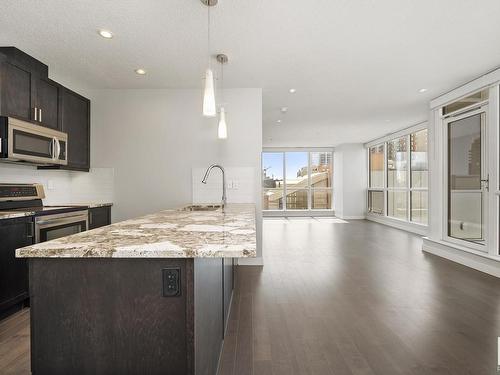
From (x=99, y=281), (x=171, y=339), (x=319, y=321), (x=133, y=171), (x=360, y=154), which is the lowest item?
(x=319, y=321)

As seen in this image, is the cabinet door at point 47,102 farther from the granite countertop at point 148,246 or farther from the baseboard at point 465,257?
the baseboard at point 465,257

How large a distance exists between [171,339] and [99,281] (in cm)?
35

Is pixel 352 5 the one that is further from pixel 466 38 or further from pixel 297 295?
pixel 297 295

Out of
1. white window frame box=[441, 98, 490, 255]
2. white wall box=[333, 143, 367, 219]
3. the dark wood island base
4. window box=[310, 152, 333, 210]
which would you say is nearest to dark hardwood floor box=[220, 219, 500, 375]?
white window frame box=[441, 98, 490, 255]

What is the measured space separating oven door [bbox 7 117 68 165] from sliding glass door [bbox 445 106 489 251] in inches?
214

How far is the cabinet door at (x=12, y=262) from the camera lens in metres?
2.30

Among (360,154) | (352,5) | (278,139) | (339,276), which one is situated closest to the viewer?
(352,5)

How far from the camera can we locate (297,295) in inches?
111

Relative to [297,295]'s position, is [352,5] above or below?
above

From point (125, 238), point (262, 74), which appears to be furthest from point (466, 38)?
point (125, 238)

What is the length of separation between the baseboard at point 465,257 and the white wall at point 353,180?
474 cm

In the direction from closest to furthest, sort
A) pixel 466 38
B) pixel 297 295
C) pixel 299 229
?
pixel 466 38 → pixel 297 295 → pixel 299 229

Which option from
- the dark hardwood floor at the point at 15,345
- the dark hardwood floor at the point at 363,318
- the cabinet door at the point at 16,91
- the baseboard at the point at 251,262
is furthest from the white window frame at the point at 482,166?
the cabinet door at the point at 16,91

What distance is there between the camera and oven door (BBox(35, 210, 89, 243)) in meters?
2.62
